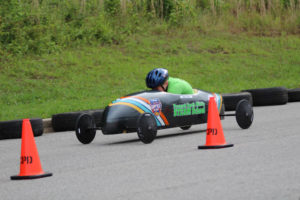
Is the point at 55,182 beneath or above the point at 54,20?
beneath

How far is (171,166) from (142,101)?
3116mm

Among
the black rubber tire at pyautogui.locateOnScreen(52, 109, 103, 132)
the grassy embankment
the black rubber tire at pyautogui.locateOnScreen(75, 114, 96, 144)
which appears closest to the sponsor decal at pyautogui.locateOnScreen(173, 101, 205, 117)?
the black rubber tire at pyautogui.locateOnScreen(75, 114, 96, 144)

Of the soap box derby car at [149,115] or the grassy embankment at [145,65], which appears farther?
the grassy embankment at [145,65]

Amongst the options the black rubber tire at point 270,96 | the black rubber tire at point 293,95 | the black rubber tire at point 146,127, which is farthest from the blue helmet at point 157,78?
the black rubber tire at point 293,95

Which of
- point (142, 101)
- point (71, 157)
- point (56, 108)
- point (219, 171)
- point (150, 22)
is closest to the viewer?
point (219, 171)

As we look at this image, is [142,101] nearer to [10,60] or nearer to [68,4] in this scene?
[10,60]

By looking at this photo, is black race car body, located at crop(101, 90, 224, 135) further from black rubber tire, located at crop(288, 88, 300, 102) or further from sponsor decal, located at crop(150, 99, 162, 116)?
black rubber tire, located at crop(288, 88, 300, 102)

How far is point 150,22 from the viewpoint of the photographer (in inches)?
1065

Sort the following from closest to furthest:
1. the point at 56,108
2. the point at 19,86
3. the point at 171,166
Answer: the point at 171,166, the point at 56,108, the point at 19,86

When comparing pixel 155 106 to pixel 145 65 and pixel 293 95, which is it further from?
pixel 145 65

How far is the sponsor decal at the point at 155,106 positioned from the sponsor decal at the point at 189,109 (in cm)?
34

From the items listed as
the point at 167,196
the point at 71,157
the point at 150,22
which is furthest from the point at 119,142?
the point at 150,22

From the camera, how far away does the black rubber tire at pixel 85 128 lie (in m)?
10.5

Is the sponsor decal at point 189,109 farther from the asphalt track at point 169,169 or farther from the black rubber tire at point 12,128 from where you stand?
the black rubber tire at point 12,128
